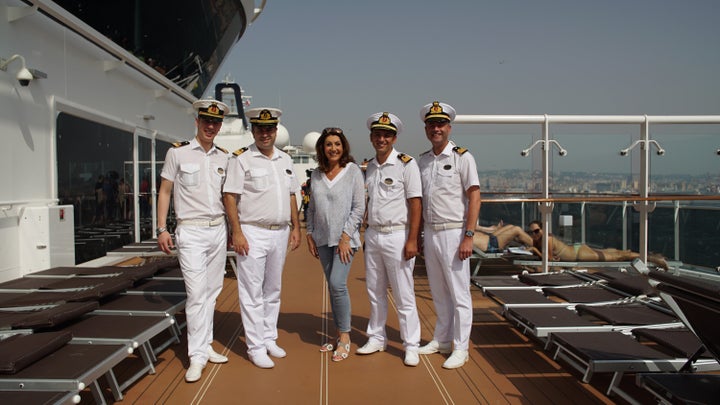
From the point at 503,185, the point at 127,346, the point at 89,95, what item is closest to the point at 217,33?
the point at 89,95

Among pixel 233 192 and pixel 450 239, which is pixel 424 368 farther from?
pixel 233 192

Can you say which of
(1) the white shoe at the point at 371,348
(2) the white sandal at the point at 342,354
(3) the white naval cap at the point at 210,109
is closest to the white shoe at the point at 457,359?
(1) the white shoe at the point at 371,348

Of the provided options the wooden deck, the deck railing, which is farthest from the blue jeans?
the deck railing

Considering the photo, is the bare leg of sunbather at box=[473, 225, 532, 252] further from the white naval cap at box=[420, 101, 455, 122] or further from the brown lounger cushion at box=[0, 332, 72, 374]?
the brown lounger cushion at box=[0, 332, 72, 374]

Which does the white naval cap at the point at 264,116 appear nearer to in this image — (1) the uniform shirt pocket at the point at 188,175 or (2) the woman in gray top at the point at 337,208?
(2) the woman in gray top at the point at 337,208

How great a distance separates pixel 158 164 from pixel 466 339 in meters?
7.02

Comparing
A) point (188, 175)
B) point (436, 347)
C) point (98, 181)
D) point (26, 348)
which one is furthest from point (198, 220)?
point (98, 181)

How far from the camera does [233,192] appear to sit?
10.4 feet

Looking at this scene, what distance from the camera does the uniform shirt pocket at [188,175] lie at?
316 cm

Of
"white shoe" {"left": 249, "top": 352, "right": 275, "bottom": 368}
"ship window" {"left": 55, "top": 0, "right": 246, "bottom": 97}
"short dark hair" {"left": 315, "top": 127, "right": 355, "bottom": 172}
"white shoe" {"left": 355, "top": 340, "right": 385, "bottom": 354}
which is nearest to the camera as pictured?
"white shoe" {"left": 249, "top": 352, "right": 275, "bottom": 368}

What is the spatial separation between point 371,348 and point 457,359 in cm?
60

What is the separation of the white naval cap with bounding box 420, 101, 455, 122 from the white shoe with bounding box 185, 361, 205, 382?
2.15 meters

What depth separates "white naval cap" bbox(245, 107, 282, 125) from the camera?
10.7 ft

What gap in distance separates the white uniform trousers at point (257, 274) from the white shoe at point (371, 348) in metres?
0.67
